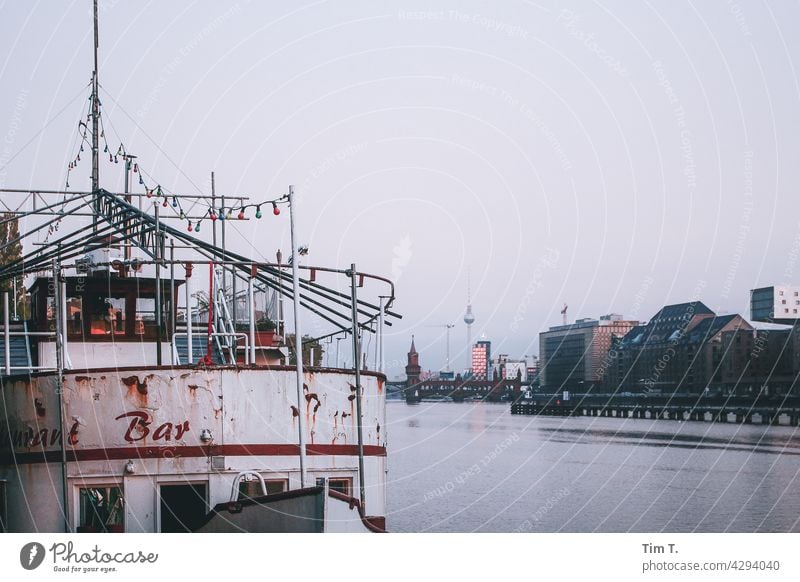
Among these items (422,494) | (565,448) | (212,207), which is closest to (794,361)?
(565,448)

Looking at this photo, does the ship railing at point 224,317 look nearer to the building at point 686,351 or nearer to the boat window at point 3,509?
the boat window at point 3,509

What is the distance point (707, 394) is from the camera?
436 ft

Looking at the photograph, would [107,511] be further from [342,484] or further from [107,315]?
[107,315]

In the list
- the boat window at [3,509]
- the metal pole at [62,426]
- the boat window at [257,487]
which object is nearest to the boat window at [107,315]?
the metal pole at [62,426]

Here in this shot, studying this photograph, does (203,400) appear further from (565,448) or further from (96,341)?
(565,448)

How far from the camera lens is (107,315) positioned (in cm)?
1705

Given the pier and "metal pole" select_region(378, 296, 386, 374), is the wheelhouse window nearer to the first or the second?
"metal pole" select_region(378, 296, 386, 374)

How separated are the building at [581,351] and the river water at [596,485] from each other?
89621 millimetres

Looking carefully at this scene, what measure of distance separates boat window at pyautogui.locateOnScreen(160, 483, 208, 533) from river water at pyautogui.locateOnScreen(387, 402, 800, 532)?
20140mm

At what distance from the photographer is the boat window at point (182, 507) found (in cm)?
1384

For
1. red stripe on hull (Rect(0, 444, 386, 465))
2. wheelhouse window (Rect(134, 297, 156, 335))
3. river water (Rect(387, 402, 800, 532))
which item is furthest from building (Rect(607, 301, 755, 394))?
red stripe on hull (Rect(0, 444, 386, 465))

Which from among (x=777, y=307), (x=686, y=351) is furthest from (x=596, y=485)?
(x=686, y=351)
